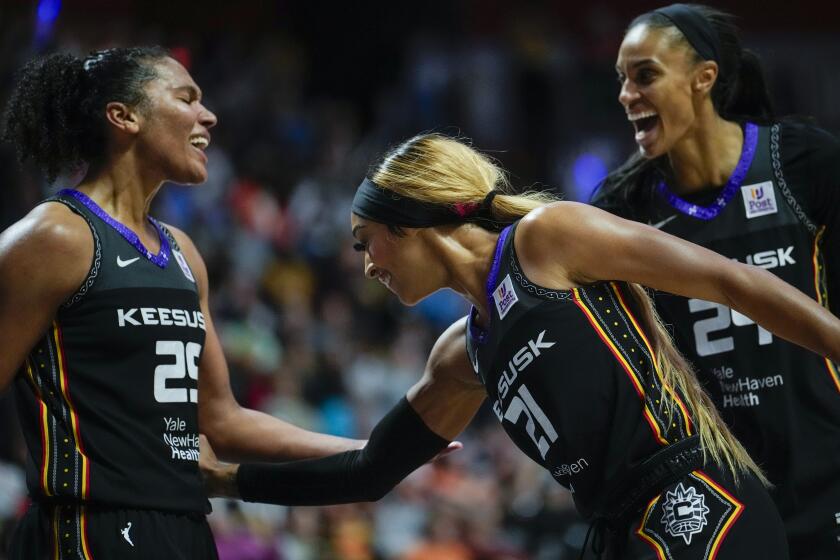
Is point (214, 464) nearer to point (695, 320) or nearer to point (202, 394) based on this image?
point (202, 394)

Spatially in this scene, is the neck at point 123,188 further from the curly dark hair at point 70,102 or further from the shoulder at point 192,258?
the shoulder at point 192,258

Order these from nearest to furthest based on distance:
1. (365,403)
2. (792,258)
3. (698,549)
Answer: (698,549), (792,258), (365,403)

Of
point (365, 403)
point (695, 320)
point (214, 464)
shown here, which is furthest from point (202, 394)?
point (365, 403)

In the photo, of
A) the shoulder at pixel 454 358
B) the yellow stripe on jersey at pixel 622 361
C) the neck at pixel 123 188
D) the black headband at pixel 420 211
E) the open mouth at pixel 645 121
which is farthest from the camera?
the open mouth at pixel 645 121

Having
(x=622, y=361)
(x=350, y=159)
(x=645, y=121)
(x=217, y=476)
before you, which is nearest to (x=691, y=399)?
(x=622, y=361)

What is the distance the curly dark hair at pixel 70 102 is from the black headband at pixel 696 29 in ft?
5.59

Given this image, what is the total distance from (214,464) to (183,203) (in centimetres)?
524

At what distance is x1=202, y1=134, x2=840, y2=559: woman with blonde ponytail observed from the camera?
9.37 ft

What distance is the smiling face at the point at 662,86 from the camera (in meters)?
3.70

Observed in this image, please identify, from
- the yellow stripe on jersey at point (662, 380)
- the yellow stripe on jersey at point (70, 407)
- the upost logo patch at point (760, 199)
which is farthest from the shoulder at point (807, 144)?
the yellow stripe on jersey at point (70, 407)

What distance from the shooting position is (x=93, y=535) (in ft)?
10.1

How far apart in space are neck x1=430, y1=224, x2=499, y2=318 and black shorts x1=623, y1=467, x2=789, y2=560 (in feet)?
2.36

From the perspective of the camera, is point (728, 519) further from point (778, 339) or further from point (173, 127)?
point (173, 127)

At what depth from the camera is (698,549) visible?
2.79 m
